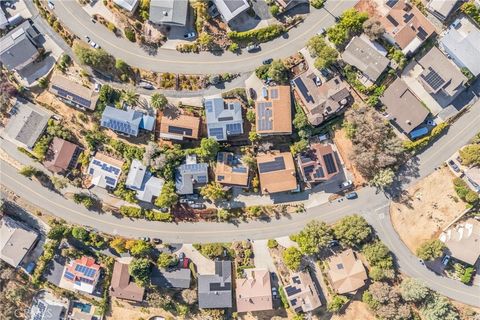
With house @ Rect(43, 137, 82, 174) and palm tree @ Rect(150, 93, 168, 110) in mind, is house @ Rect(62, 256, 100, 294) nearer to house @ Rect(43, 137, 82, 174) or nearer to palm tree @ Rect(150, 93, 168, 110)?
house @ Rect(43, 137, 82, 174)

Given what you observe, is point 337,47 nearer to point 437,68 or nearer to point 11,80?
point 437,68

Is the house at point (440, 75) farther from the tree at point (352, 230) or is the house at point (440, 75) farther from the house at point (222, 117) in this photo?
the house at point (222, 117)

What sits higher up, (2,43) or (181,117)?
(2,43)

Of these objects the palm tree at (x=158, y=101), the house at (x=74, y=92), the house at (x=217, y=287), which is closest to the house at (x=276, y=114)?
the palm tree at (x=158, y=101)

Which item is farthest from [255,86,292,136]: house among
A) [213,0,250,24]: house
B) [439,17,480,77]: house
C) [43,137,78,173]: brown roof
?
[43,137,78,173]: brown roof

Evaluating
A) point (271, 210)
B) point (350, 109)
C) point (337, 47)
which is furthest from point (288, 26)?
point (271, 210)

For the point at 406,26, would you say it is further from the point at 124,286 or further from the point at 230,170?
the point at 124,286

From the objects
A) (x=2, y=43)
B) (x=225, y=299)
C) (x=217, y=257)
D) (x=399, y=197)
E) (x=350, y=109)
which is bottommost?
(x=225, y=299)
